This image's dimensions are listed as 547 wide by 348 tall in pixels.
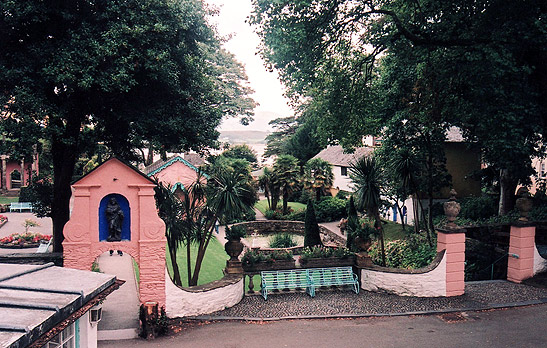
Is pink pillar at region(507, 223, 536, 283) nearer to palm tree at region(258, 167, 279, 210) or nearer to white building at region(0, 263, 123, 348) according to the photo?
white building at region(0, 263, 123, 348)

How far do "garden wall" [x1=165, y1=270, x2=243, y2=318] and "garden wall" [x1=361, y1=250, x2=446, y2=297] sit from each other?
4693 mm

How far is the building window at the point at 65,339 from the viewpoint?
17.5ft

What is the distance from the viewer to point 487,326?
10.9 m

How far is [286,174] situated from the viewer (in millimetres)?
36375

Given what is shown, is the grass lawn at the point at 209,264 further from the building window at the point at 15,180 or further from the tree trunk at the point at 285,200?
the building window at the point at 15,180

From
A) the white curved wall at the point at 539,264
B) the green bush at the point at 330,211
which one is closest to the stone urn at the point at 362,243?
the white curved wall at the point at 539,264

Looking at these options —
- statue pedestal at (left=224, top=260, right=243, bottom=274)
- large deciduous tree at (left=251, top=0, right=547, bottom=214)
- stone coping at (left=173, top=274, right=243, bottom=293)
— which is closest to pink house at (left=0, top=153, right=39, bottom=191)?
large deciduous tree at (left=251, top=0, right=547, bottom=214)

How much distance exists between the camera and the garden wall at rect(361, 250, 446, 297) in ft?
42.7

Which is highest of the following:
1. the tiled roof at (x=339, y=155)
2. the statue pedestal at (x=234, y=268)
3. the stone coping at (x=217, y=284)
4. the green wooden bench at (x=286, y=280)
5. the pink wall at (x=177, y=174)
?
the tiled roof at (x=339, y=155)

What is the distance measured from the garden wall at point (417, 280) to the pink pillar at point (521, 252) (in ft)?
9.63

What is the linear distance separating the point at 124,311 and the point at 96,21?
8.31 meters

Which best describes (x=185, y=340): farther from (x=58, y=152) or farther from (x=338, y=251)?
(x=58, y=152)

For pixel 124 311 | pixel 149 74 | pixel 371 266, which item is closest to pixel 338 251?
pixel 371 266

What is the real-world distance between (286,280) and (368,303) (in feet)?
8.57
